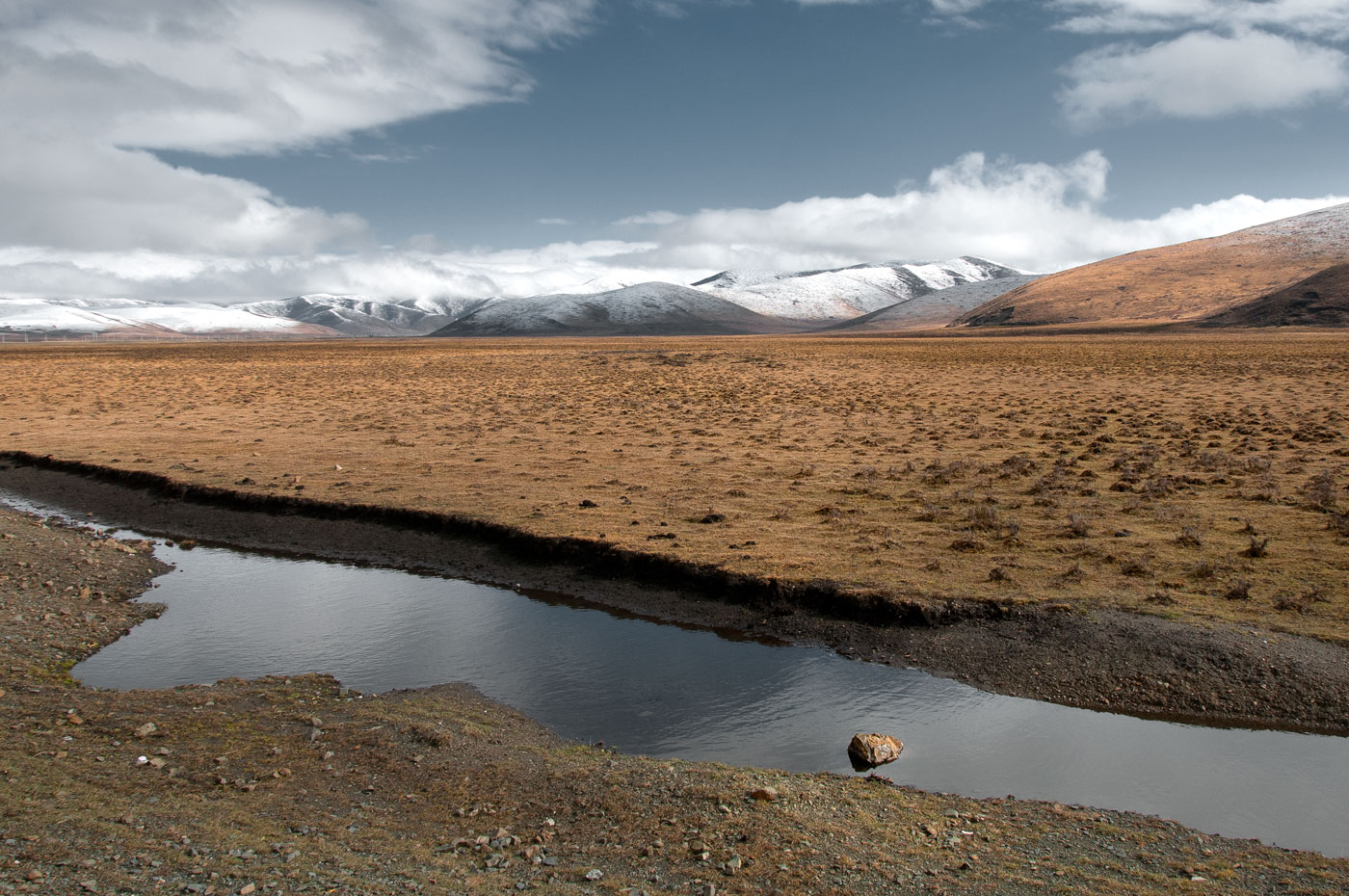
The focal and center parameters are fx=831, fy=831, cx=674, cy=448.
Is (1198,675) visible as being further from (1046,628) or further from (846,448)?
(846,448)

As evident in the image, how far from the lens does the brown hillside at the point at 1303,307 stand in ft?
460

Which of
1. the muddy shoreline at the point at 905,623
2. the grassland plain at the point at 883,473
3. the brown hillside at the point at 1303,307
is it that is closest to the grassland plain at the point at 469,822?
the muddy shoreline at the point at 905,623

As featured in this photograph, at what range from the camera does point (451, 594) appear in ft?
47.6

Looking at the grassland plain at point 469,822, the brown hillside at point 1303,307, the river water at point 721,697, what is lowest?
the river water at point 721,697

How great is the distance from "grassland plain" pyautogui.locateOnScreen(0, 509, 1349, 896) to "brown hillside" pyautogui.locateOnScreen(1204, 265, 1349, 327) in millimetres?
165495

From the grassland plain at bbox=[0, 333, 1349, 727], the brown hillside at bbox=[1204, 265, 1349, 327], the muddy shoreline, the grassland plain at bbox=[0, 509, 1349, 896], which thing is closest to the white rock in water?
the grassland plain at bbox=[0, 509, 1349, 896]

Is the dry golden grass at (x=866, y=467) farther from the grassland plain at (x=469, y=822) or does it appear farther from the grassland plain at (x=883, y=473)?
the grassland plain at (x=469, y=822)

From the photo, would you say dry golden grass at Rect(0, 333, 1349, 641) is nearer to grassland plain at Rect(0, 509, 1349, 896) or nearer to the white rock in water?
the white rock in water

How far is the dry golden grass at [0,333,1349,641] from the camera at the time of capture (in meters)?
13.8

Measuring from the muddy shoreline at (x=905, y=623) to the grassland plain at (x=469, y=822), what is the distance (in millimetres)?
3395

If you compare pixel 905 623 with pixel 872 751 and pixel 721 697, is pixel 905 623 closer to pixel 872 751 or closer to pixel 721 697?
pixel 721 697

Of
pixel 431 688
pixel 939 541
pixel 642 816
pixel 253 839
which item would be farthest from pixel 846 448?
pixel 253 839

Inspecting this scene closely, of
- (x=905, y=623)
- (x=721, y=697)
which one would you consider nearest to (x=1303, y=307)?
(x=905, y=623)

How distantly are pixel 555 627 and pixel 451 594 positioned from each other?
2.65 meters
